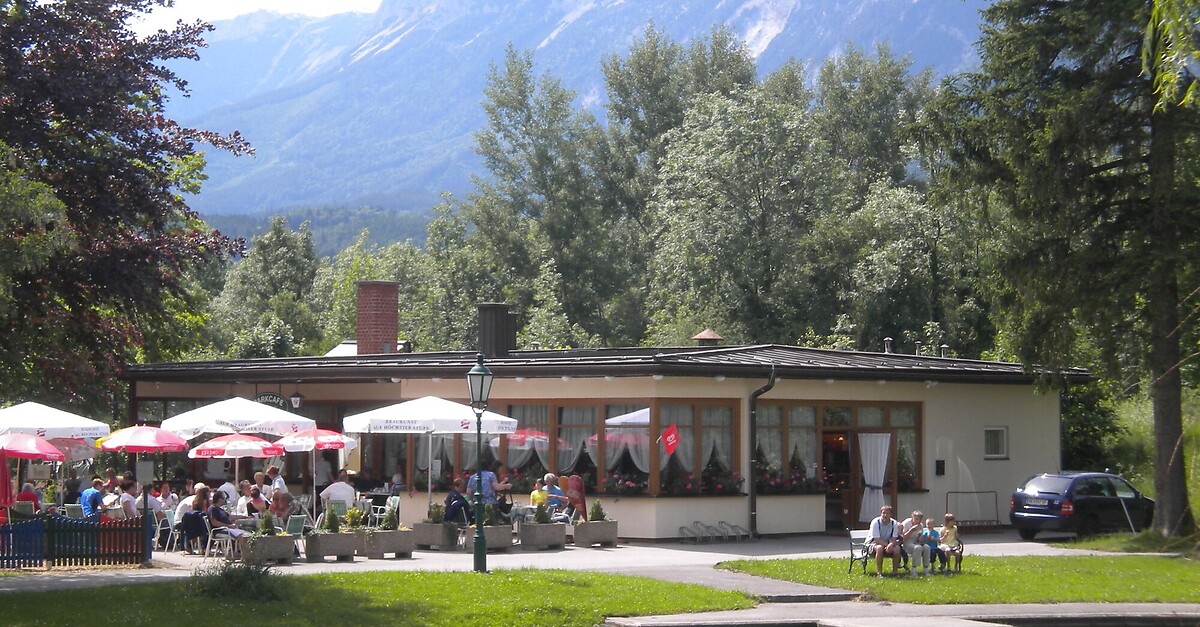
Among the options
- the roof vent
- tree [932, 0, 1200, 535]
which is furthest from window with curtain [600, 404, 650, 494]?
the roof vent

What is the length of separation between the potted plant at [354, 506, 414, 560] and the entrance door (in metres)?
9.52

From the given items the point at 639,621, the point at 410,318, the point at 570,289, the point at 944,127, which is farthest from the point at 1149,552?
the point at 410,318

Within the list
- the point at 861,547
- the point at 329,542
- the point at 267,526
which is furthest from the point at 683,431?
the point at 267,526

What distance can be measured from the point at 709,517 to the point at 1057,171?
867cm

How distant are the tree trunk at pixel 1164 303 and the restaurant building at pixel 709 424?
3.57 metres

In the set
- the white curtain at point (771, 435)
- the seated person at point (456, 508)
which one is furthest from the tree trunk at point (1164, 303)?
the seated person at point (456, 508)

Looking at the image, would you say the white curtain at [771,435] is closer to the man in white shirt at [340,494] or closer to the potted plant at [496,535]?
the potted plant at [496,535]

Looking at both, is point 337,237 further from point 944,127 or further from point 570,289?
point 944,127

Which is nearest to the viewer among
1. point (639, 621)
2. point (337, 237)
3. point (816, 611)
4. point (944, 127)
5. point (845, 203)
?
point (639, 621)

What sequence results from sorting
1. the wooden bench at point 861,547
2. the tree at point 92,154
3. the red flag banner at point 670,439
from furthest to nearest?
1. the red flag banner at point 670,439
2. the wooden bench at point 861,547
3. the tree at point 92,154

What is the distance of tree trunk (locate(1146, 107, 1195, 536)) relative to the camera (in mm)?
22859

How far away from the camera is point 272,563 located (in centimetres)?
1897

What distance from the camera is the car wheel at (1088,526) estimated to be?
989 inches

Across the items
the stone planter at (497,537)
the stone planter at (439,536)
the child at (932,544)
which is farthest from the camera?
the stone planter at (439,536)
